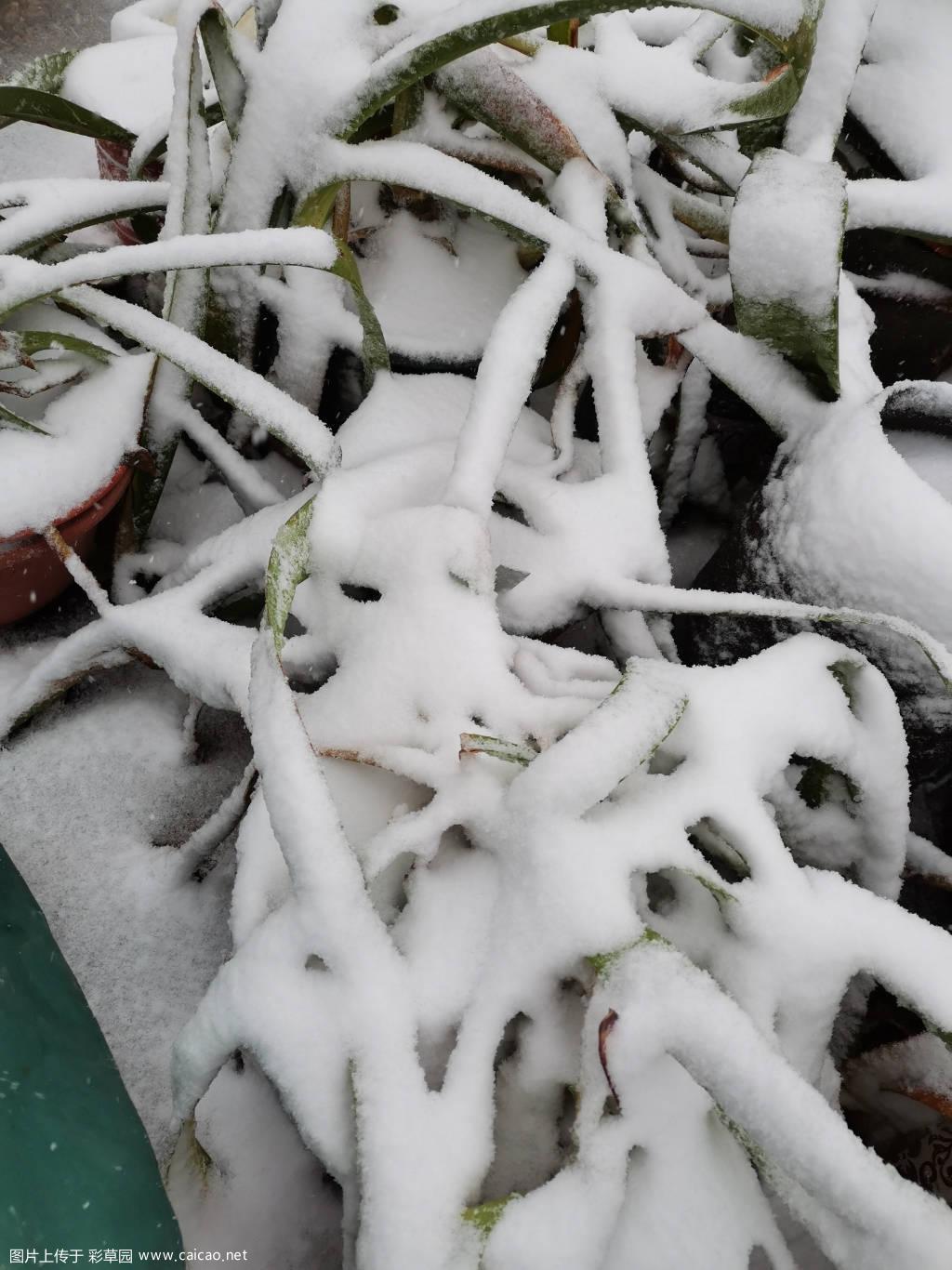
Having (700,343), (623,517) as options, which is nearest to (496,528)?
(623,517)

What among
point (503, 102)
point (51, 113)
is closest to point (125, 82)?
point (51, 113)

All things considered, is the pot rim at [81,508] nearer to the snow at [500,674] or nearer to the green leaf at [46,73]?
the snow at [500,674]

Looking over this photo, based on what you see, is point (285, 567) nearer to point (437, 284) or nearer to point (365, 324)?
point (365, 324)

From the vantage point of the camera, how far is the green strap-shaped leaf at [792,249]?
1.62 ft

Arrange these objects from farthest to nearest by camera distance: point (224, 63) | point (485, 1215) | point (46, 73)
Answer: point (46, 73) < point (224, 63) < point (485, 1215)

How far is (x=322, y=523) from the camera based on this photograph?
1.61 ft

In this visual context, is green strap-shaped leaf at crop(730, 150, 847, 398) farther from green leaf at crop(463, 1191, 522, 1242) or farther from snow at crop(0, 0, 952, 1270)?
green leaf at crop(463, 1191, 522, 1242)

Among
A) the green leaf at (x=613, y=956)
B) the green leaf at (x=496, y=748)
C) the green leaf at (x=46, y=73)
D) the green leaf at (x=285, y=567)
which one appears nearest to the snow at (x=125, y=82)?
the green leaf at (x=46, y=73)

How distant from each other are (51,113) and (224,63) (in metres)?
0.17

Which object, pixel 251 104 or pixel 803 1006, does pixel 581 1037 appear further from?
pixel 251 104

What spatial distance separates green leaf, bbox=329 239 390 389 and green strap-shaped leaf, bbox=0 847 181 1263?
1.15 ft

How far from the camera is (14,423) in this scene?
1.75ft

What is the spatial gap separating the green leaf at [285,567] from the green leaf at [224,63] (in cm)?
27

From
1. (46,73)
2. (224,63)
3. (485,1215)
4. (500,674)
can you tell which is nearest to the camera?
(485,1215)
